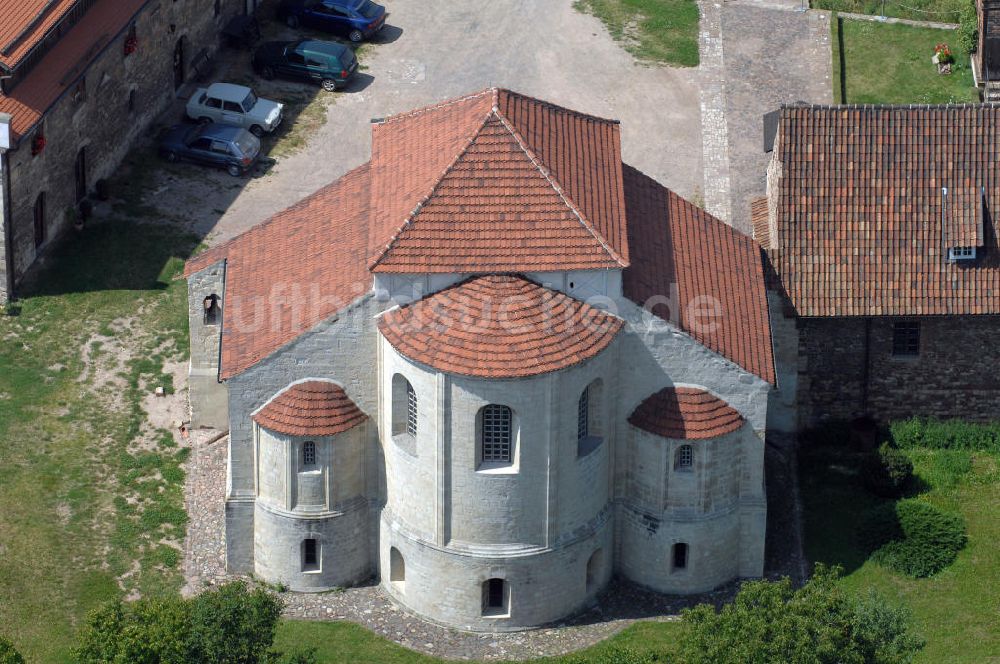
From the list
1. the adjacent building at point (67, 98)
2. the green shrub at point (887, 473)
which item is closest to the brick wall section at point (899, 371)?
the green shrub at point (887, 473)

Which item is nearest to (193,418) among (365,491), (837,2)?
(365,491)

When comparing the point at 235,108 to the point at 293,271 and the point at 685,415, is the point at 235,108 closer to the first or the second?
the point at 293,271

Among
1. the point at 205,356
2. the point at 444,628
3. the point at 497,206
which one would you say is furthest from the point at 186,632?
the point at 205,356

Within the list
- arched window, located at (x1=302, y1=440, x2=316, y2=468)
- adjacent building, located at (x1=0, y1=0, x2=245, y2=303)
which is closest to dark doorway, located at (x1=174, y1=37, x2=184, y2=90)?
adjacent building, located at (x1=0, y1=0, x2=245, y2=303)

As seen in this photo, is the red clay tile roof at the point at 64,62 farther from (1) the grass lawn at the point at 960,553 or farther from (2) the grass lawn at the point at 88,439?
(1) the grass lawn at the point at 960,553

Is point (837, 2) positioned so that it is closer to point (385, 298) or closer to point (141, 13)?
point (141, 13)

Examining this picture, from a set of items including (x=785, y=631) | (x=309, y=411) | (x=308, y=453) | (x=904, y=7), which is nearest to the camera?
(x=785, y=631)
